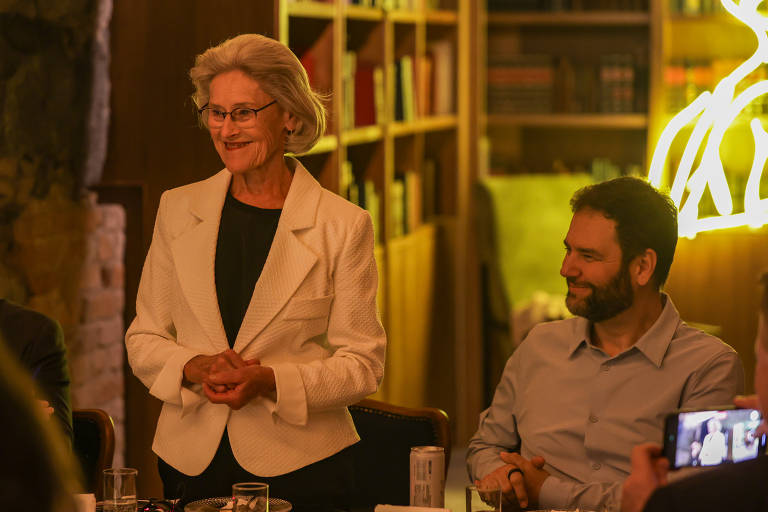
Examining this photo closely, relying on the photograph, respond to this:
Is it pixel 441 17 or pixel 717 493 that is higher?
pixel 441 17

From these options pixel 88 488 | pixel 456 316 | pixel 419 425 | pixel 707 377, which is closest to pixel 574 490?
pixel 707 377

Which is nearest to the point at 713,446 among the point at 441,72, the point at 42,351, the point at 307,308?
the point at 307,308

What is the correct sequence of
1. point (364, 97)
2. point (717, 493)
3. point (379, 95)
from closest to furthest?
point (717, 493), point (364, 97), point (379, 95)

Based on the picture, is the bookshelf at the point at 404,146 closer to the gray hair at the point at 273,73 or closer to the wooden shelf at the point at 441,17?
the wooden shelf at the point at 441,17

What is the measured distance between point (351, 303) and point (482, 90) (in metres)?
3.94

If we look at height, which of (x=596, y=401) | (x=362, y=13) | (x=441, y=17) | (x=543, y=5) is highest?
(x=543, y=5)

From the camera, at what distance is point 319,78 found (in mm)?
3914

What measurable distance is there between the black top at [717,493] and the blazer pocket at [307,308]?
108 centimetres

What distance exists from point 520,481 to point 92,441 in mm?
1102

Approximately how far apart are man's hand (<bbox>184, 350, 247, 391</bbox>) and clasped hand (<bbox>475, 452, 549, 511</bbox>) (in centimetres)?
53

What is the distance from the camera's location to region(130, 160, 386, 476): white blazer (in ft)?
7.13

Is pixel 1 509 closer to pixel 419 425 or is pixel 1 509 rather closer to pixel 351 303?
pixel 351 303

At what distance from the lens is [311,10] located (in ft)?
11.9

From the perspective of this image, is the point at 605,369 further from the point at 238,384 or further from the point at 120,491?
the point at 120,491
